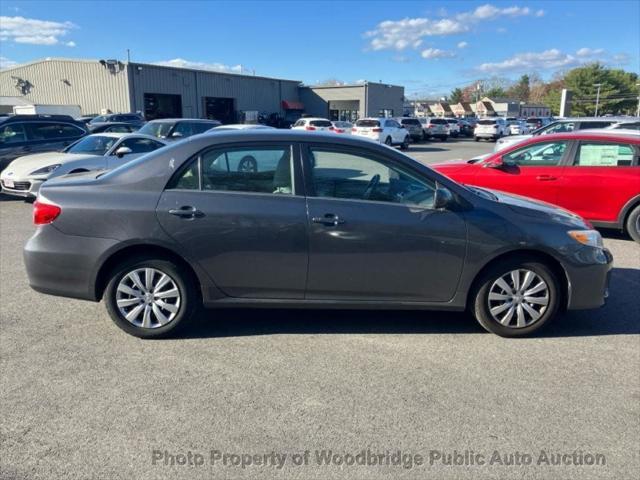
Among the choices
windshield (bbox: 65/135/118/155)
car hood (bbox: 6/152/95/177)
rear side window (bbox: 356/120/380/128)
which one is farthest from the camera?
rear side window (bbox: 356/120/380/128)

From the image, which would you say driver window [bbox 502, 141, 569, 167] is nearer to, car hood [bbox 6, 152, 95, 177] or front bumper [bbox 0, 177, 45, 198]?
car hood [bbox 6, 152, 95, 177]

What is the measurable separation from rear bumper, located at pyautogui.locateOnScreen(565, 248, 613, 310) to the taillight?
409 centimetres

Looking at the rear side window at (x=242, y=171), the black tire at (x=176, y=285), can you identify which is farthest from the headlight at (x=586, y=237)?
the black tire at (x=176, y=285)

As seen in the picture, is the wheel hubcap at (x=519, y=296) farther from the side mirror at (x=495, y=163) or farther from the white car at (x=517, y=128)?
the white car at (x=517, y=128)

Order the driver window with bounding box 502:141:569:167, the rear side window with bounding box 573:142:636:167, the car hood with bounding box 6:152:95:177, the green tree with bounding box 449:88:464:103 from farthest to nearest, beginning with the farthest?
the green tree with bounding box 449:88:464:103, the car hood with bounding box 6:152:95:177, the driver window with bounding box 502:141:569:167, the rear side window with bounding box 573:142:636:167

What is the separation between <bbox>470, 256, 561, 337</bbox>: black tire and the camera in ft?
13.1

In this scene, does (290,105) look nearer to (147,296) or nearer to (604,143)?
(604,143)

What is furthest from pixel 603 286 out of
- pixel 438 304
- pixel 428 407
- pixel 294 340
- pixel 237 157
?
pixel 237 157

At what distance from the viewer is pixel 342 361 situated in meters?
3.69

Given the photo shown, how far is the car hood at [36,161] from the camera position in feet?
32.9

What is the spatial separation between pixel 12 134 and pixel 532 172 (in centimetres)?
1145

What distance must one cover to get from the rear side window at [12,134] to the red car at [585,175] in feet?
34.3

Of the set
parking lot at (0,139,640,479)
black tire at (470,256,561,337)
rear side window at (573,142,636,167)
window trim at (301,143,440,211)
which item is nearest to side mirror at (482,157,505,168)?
rear side window at (573,142,636,167)

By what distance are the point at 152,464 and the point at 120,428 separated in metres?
0.41
